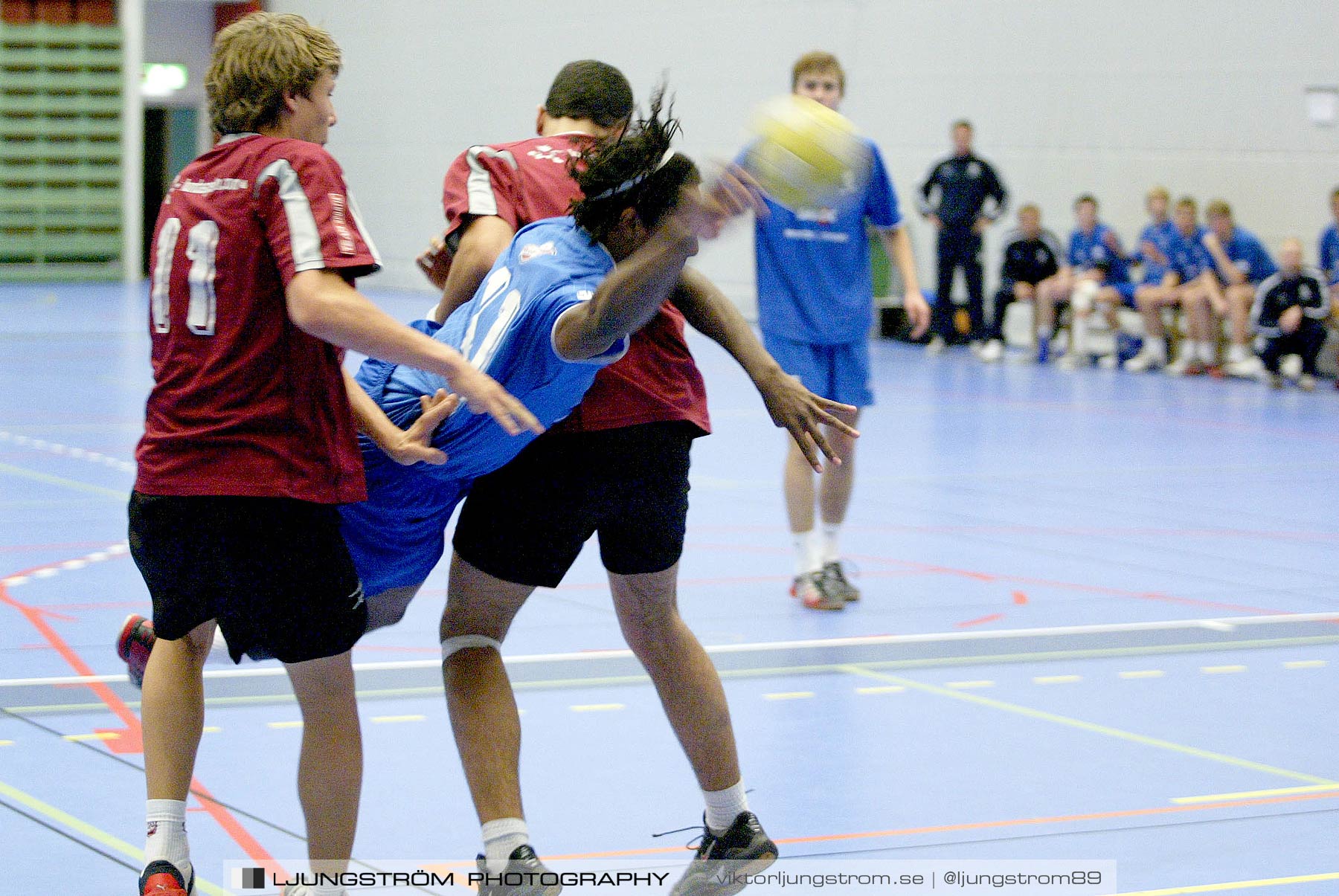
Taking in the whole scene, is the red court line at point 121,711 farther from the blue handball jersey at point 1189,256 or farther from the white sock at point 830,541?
the blue handball jersey at point 1189,256

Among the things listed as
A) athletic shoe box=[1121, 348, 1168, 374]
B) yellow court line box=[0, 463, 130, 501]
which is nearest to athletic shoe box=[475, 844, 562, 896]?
yellow court line box=[0, 463, 130, 501]

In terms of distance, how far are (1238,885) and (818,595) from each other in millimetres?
3065

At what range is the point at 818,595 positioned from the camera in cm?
668

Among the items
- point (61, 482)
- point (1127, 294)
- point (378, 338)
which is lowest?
point (61, 482)

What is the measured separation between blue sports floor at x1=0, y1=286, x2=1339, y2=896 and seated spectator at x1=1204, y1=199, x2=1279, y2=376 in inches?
239

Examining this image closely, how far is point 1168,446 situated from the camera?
11719mm

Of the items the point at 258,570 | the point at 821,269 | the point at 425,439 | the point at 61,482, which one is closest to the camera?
the point at 258,570

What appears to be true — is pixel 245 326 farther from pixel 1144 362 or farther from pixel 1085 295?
pixel 1085 295

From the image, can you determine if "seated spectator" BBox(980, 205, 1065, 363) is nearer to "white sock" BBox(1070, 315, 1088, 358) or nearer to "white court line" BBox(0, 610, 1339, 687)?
"white sock" BBox(1070, 315, 1088, 358)

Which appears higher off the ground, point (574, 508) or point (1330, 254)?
point (574, 508)

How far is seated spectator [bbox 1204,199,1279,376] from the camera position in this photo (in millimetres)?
16109

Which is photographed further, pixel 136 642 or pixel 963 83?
pixel 963 83

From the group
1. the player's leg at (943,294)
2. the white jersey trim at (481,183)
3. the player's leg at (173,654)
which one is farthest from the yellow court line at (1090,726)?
the player's leg at (943,294)

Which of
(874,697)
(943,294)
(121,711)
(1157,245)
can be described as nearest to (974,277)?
(943,294)
